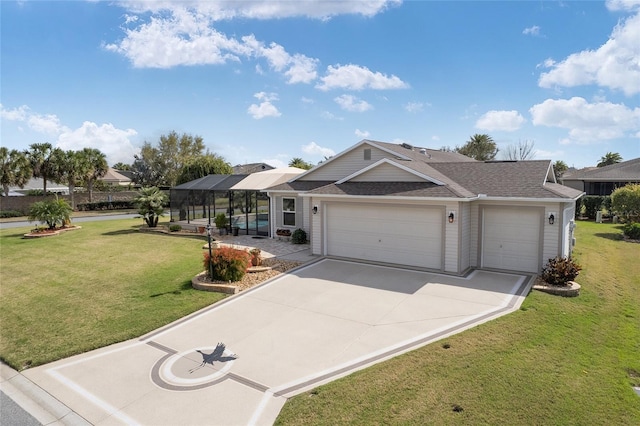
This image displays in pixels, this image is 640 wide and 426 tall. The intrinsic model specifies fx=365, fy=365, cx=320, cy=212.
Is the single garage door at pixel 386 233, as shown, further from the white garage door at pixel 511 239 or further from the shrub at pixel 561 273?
the shrub at pixel 561 273

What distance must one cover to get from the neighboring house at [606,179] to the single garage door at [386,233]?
26752mm

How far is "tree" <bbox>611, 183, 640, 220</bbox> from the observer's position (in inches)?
915

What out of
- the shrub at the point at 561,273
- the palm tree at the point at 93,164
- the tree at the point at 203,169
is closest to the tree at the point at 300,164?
the tree at the point at 203,169

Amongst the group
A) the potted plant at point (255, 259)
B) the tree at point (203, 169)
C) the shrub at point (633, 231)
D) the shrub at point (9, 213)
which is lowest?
the potted plant at point (255, 259)

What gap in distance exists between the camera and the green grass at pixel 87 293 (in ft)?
27.5

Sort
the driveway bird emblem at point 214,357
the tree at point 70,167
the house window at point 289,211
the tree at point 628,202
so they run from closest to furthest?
1. the driveway bird emblem at point 214,357
2. the house window at point 289,211
3. the tree at point 628,202
4. the tree at point 70,167

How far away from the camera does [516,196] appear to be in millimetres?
12352

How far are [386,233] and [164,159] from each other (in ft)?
161

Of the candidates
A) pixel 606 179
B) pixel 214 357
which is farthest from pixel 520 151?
pixel 214 357

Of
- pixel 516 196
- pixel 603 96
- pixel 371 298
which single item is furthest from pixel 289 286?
pixel 603 96

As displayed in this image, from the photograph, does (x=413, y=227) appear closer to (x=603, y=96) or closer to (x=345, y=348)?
(x=345, y=348)

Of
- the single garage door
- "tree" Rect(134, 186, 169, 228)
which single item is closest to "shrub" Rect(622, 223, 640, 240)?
the single garage door

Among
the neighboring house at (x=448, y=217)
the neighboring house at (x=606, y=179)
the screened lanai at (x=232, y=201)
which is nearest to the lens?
the neighboring house at (x=448, y=217)

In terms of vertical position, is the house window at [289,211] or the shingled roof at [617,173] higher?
the shingled roof at [617,173]
